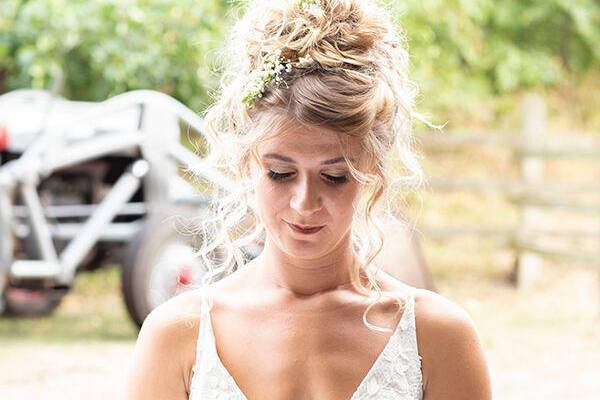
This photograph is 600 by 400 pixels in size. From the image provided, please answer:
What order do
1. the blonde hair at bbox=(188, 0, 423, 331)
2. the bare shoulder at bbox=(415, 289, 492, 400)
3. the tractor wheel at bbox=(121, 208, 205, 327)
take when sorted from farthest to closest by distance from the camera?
the tractor wheel at bbox=(121, 208, 205, 327) → the bare shoulder at bbox=(415, 289, 492, 400) → the blonde hair at bbox=(188, 0, 423, 331)

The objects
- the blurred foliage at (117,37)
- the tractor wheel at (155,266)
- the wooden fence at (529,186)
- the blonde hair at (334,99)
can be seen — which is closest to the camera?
the blonde hair at (334,99)

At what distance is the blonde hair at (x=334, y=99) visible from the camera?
4.99 ft

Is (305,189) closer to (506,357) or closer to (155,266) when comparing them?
(155,266)

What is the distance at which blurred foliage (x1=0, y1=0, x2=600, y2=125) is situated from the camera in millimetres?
6020

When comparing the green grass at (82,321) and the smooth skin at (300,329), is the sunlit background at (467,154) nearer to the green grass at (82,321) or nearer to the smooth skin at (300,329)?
the green grass at (82,321)

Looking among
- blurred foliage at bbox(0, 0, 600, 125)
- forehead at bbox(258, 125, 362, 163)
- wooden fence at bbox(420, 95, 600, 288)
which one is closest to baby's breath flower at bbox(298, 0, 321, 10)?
forehead at bbox(258, 125, 362, 163)

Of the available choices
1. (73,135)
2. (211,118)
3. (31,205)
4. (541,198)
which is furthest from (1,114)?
(211,118)

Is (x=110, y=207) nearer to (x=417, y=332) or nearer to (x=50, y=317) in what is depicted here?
(x=50, y=317)

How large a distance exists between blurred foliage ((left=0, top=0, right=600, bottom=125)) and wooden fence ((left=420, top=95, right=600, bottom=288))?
434 mm

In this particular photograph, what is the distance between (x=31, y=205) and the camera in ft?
17.4

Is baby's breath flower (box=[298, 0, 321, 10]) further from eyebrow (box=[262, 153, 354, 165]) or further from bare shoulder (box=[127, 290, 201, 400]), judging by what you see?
bare shoulder (box=[127, 290, 201, 400])

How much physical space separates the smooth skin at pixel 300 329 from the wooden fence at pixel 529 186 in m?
6.40

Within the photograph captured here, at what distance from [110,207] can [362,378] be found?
13.2 feet

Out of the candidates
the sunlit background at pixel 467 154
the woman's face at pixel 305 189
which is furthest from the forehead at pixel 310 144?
the sunlit background at pixel 467 154
